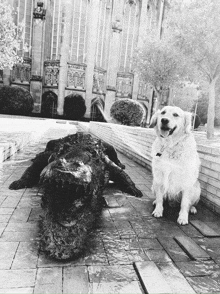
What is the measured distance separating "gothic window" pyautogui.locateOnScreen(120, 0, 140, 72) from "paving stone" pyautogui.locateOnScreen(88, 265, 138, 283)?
3025cm

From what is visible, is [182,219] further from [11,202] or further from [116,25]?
[116,25]

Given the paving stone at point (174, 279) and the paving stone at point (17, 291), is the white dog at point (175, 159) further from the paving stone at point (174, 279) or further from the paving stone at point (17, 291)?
the paving stone at point (17, 291)

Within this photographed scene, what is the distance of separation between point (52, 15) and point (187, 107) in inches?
1420

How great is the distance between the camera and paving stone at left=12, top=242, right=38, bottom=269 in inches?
87.1

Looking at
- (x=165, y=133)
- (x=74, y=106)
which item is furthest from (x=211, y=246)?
(x=74, y=106)

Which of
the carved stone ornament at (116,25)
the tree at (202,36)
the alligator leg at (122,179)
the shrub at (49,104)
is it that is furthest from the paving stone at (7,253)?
the carved stone ornament at (116,25)

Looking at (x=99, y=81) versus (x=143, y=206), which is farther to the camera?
(x=99, y=81)

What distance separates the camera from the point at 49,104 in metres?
26.9

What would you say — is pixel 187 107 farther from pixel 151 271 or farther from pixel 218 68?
pixel 151 271

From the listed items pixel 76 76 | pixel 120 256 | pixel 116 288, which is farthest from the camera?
pixel 76 76

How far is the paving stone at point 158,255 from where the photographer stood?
246 cm

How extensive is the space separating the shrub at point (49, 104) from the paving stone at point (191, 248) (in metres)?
25.5

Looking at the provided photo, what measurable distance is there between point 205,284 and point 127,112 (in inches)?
550

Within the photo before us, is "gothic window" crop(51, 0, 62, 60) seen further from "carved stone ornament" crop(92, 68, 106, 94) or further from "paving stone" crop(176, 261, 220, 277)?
"paving stone" crop(176, 261, 220, 277)
